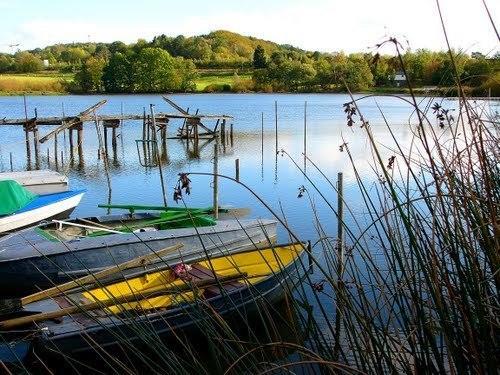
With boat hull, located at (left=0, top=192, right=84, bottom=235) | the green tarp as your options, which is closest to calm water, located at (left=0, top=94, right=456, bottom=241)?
boat hull, located at (left=0, top=192, right=84, bottom=235)

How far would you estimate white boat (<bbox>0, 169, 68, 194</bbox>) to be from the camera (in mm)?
15086

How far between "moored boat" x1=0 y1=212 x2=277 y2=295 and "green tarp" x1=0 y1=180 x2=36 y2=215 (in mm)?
1527

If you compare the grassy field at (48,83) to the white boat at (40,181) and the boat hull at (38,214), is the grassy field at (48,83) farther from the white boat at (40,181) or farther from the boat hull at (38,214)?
the boat hull at (38,214)

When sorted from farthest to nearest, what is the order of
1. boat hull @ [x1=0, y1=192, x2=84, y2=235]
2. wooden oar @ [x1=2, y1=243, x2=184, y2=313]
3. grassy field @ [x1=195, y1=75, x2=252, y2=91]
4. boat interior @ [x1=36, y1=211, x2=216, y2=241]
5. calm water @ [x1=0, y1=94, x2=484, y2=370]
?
grassy field @ [x1=195, y1=75, x2=252, y2=91] < calm water @ [x1=0, y1=94, x2=484, y2=370] < boat hull @ [x1=0, y1=192, x2=84, y2=235] < boat interior @ [x1=36, y1=211, x2=216, y2=241] < wooden oar @ [x1=2, y1=243, x2=184, y2=313]

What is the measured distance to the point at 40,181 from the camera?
50.3 ft

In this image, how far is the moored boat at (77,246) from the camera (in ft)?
28.9

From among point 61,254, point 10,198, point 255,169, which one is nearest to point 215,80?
point 255,169

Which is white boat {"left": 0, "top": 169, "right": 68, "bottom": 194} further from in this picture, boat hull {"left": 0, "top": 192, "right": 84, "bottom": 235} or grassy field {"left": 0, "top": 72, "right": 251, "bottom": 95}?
grassy field {"left": 0, "top": 72, "right": 251, "bottom": 95}

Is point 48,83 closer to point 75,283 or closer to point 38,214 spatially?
point 38,214

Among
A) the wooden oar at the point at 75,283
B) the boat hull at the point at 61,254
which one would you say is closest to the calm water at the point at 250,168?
the wooden oar at the point at 75,283

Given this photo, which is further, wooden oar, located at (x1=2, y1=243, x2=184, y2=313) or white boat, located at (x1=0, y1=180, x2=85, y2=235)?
white boat, located at (x1=0, y1=180, x2=85, y2=235)

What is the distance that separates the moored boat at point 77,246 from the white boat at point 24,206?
1478mm

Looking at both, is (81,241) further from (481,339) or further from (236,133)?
(236,133)

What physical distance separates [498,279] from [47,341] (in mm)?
5036
